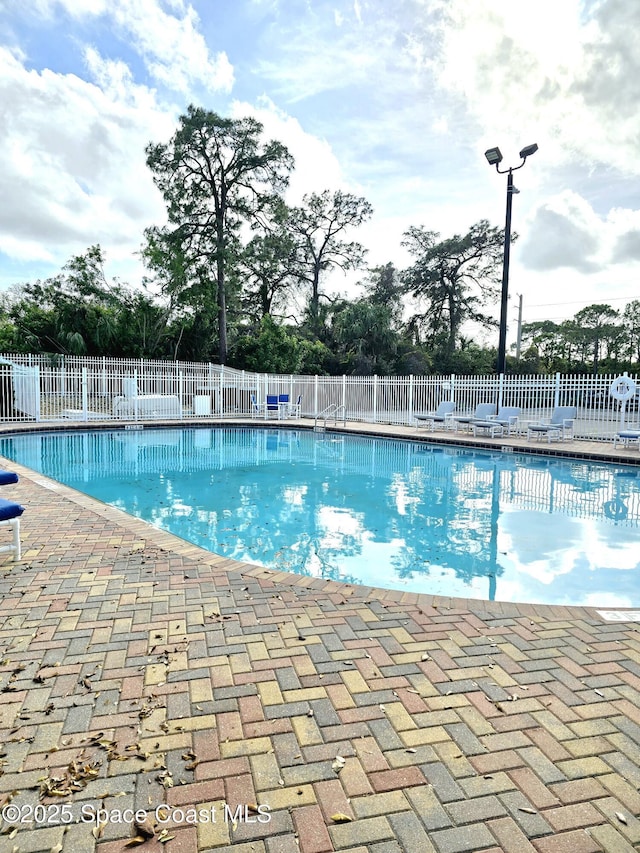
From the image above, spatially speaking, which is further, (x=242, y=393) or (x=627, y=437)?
(x=242, y=393)

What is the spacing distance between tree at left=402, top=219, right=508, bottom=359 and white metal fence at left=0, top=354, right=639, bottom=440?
13992 millimetres

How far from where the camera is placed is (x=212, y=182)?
973 inches

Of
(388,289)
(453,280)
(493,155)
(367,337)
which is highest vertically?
(453,280)

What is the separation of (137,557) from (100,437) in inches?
451

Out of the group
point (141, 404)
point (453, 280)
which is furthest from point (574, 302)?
point (141, 404)

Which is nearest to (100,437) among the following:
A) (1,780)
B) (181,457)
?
(181,457)

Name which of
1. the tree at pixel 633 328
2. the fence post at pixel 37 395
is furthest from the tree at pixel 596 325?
the fence post at pixel 37 395

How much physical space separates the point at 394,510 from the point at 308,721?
196 inches

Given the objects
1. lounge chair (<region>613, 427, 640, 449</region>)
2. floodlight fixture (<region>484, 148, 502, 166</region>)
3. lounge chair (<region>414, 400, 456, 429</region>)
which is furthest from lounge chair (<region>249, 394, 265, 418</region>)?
lounge chair (<region>613, 427, 640, 449</region>)

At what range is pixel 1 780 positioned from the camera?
5.71ft

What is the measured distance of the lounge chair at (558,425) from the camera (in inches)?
505

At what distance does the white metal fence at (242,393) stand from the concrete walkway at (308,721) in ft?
39.9

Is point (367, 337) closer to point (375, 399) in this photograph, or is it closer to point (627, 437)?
point (375, 399)

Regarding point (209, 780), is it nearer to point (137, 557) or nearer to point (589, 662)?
point (589, 662)
